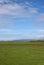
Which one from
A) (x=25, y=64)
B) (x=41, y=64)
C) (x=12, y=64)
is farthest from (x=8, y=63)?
(x=41, y=64)

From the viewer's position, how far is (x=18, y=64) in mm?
16812

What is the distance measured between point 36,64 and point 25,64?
1.13m

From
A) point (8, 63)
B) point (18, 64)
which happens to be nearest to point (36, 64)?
point (18, 64)

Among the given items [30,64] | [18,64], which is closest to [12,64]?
[18,64]

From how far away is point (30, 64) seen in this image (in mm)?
16844

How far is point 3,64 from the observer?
16812 mm

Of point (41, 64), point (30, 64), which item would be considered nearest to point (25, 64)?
point (30, 64)

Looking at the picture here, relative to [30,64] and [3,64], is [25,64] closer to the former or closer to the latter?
[30,64]

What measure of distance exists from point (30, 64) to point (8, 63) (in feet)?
7.69

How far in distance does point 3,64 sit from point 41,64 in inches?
151

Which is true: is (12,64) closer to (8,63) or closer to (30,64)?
(8,63)

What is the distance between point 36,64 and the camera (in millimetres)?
16844

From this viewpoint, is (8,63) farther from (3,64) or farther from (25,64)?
(25,64)

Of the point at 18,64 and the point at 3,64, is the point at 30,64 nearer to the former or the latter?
the point at 18,64
